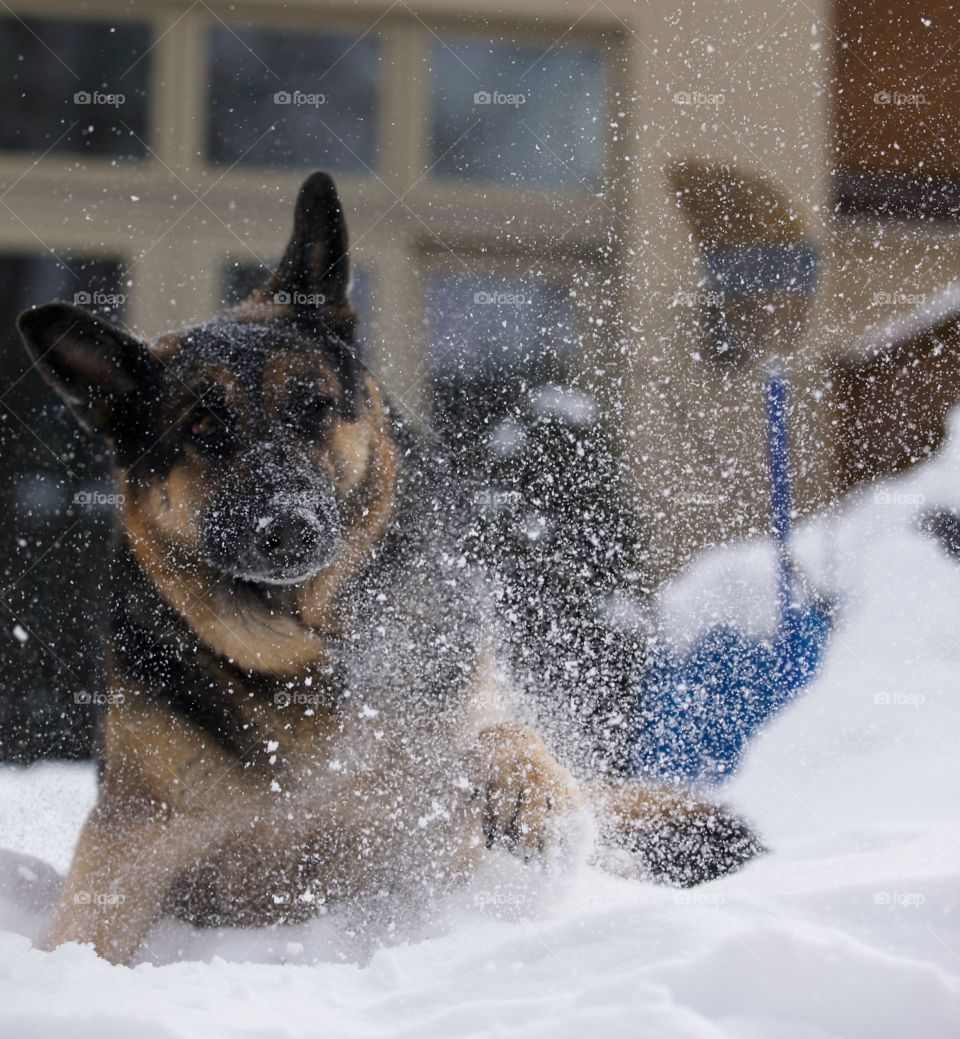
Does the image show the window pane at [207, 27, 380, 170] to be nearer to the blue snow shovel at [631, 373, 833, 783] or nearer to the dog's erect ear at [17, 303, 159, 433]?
the dog's erect ear at [17, 303, 159, 433]

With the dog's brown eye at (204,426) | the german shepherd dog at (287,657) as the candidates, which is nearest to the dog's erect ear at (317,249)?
the german shepherd dog at (287,657)

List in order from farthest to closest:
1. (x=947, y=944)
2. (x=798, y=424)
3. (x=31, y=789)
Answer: (x=798, y=424) → (x=31, y=789) → (x=947, y=944)

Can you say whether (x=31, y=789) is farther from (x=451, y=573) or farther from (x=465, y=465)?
(x=465, y=465)

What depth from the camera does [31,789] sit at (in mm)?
2082

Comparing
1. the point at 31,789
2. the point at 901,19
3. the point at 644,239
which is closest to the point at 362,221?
the point at 644,239

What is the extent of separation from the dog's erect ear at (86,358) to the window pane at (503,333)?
83 cm

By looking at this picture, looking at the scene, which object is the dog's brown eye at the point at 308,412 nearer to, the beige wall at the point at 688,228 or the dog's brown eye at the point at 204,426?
the dog's brown eye at the point at 204,426

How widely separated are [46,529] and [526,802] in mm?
1568

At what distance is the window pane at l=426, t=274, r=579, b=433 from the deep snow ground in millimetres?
702

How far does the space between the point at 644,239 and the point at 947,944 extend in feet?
5.67

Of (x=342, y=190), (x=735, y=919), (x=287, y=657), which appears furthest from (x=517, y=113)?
(x=735, y=919)

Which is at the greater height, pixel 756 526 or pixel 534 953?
pixel 756 526

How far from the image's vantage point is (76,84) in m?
2.21

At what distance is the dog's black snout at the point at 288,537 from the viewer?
1.58 metres
